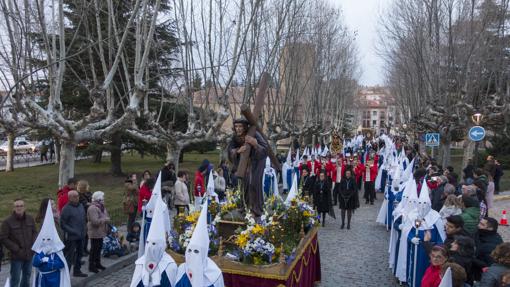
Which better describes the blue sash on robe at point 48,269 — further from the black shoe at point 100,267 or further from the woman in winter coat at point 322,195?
the woman in winter coat at point 322,195

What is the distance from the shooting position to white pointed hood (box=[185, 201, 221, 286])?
5.11 metres

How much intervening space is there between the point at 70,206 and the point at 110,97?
5.97 metres

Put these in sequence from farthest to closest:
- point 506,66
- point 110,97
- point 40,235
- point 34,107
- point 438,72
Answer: point 506,66, point 438,72, point 110,97, point 34,107, point 40,235

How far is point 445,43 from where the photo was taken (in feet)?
65.2

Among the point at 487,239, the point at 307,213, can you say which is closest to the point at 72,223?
the point at 307,213

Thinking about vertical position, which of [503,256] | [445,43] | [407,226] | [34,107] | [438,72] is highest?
[445,43]

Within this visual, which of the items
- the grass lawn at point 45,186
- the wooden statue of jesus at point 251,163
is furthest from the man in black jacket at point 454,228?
the grass lawn at point 45,186

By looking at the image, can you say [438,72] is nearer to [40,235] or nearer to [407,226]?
[407,226]

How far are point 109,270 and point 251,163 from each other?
397 centimetres

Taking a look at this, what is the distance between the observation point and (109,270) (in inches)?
355

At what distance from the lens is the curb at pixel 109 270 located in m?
8.03

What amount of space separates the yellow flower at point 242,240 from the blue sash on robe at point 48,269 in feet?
8.90

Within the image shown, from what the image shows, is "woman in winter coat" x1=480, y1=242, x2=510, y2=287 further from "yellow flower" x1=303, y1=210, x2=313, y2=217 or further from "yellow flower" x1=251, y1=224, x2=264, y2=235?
"yellow flower" x1=303, y1=210, x2=313, y2=217

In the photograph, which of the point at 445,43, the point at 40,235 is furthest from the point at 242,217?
the point at 445,43
